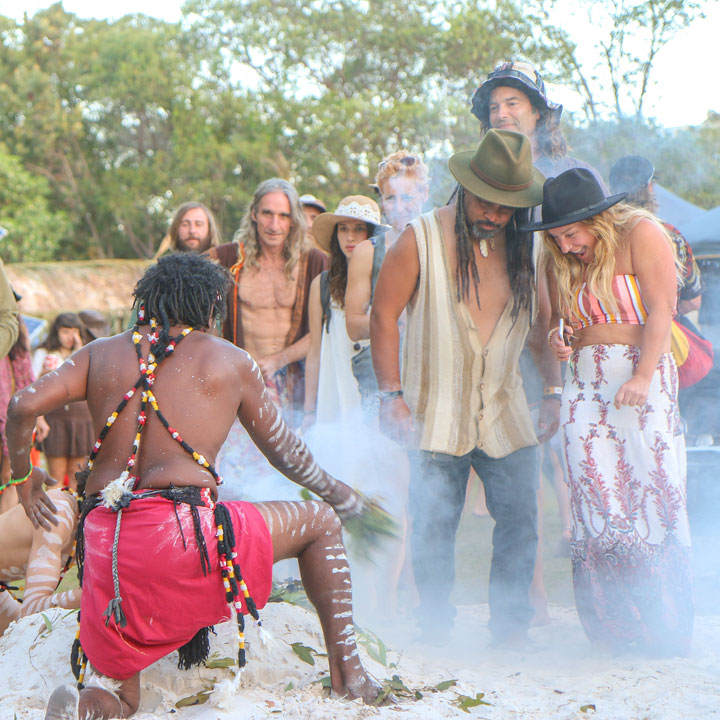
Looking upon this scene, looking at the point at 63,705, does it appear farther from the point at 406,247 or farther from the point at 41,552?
the point at 406,247

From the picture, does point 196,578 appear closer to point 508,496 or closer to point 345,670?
point 345,670

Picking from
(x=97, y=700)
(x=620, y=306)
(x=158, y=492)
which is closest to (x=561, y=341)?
(x=620, y=306)

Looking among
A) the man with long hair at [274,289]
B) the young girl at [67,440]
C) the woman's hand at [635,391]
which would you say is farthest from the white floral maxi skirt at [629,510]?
the young girl at [67,440]

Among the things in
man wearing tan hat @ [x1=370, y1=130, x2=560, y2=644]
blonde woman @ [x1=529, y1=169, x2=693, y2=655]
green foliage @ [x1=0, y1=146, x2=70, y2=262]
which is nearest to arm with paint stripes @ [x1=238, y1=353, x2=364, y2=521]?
man wearing tan hat @ [x1=370, y1=130, x2=560, y2=644]

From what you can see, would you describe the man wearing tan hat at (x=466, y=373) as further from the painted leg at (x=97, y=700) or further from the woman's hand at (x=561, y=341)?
the painted leg at (x=97, y=700)

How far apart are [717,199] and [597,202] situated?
10.1 m

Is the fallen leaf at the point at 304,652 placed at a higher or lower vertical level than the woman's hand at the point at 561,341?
lower

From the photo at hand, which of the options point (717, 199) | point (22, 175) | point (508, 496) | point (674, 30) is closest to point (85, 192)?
point (22, 175)

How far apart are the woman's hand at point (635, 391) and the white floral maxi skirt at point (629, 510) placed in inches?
4.4

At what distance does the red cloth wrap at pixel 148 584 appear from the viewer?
2.62m

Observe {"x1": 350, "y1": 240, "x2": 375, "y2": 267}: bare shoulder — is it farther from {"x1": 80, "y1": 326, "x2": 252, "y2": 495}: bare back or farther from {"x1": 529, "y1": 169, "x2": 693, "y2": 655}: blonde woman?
{"x1": 80, "y1": 326, "x2": 252, "y2": 495}: bare back

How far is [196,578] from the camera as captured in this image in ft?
8.71

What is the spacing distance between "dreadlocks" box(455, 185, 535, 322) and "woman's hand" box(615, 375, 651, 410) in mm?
547

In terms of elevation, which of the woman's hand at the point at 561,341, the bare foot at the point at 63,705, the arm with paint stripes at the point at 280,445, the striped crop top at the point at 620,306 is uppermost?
the striped crop top at the point at 620,306
